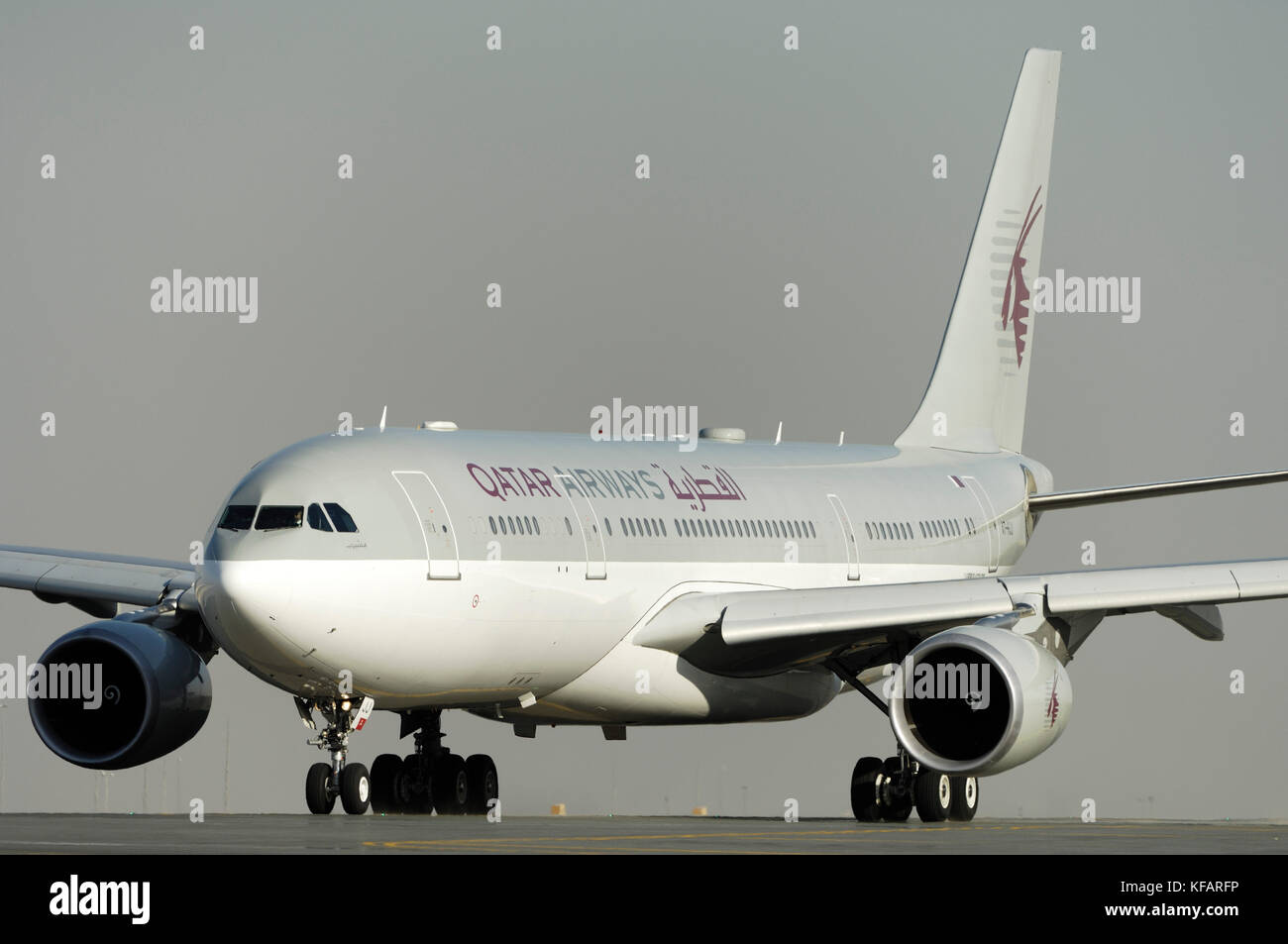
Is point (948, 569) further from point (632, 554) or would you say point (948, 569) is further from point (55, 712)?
point (55, 712)

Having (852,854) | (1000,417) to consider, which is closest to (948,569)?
(1000,417)

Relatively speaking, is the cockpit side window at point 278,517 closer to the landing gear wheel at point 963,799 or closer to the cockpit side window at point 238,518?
the cockpit side window at point 238,518

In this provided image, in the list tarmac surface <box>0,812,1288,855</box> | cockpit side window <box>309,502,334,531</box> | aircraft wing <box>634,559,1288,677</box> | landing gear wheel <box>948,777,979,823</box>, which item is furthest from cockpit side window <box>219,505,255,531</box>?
landing gear wheel <box>948,777,979,823</box>

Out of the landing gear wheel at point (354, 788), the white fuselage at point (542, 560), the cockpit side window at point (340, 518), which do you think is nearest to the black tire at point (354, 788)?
the landing gear wheel at point (354, 788)

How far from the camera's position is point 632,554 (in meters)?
30.2

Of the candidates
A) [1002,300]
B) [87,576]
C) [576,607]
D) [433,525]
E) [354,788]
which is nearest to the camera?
[433,525]

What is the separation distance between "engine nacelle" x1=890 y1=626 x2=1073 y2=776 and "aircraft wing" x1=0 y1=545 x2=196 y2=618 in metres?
9.30

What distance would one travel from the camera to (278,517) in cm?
2595

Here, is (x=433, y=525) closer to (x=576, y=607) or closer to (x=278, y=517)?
(x=278, y=517)

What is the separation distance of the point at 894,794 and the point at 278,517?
9.03 m

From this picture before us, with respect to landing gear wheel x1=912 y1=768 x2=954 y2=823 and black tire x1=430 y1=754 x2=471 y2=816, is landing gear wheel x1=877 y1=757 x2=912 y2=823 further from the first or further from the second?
black tire x1=430 y1=754 x2=471 y2=816

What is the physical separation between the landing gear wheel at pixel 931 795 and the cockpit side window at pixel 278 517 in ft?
29.0

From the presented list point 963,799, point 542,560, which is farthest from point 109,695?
point 963,799
